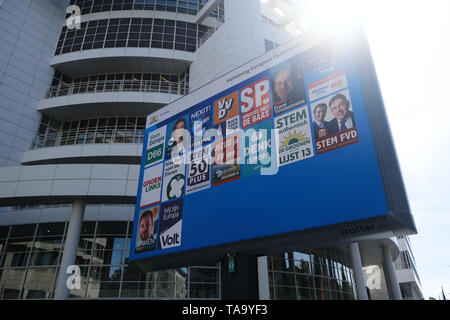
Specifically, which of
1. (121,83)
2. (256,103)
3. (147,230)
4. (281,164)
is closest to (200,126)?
(256,103)

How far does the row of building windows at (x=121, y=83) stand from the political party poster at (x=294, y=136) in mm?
19022

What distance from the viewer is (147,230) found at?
7.16m

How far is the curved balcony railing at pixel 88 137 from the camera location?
2158 cm

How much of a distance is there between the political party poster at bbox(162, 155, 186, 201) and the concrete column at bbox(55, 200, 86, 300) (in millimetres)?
9898

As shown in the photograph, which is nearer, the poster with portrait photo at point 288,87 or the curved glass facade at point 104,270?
the poster with portrait photo at point 288,87

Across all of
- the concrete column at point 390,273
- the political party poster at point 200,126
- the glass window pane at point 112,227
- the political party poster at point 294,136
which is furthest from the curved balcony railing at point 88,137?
the concrete column at point 390,273

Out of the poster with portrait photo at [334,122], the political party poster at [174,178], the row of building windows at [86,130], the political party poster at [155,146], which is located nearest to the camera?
the poster with portrait photo at [334,122]

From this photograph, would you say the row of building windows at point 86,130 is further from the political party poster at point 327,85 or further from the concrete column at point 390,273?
the concrete column at point 390,273

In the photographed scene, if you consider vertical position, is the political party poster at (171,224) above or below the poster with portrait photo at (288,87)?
below

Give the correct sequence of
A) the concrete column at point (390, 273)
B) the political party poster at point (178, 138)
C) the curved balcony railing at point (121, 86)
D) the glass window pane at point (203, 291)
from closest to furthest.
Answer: the political party poster at point (178, 138), the glass window pane at point (203, 291), the concrete column at point (390, 273), the curved balcony railing at point (121, 86)

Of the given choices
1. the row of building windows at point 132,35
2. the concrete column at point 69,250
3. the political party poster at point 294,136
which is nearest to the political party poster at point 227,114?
the political party poster at point 294,136

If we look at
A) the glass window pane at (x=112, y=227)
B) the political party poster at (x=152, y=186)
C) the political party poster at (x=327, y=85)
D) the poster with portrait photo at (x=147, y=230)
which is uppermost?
the glass window pane at (x=112, y=227)

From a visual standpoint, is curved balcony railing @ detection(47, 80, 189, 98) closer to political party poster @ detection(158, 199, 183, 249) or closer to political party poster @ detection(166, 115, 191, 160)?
political party poster @ detection(166, 115, 191, 160)

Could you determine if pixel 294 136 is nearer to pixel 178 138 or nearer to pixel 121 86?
pixel 178 138
